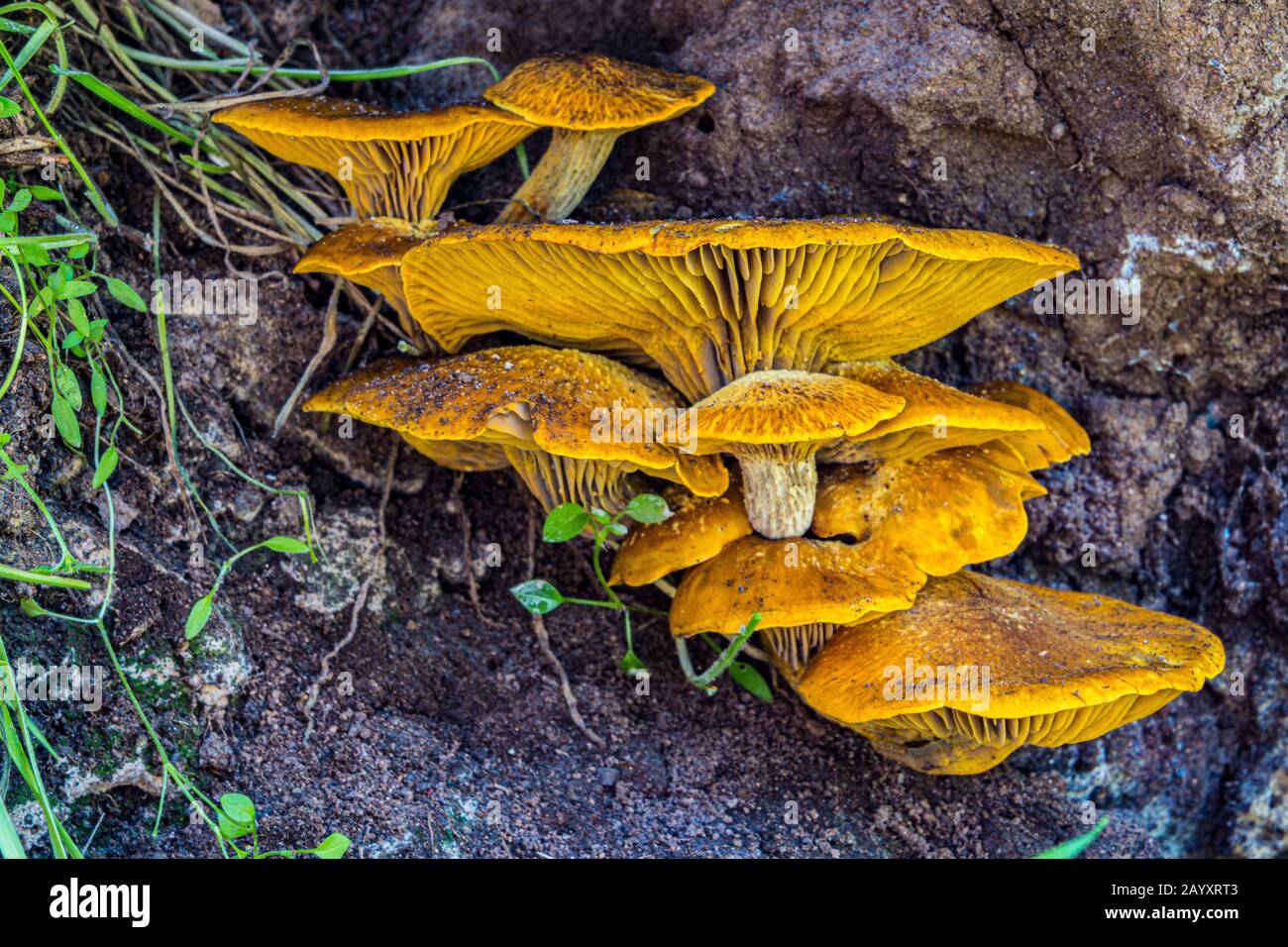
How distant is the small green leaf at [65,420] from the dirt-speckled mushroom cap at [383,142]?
0.83 m

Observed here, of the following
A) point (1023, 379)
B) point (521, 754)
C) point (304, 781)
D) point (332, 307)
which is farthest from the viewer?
point (1023, 379)

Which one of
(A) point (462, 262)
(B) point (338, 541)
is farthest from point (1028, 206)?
(B) point (338, 541)

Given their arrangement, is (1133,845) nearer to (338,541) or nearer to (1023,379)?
(1023,379)

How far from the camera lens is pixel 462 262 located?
2.93 meters

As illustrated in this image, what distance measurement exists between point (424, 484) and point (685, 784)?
1.15m

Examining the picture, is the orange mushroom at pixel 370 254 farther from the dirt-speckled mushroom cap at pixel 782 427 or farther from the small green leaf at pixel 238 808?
the small green leaf at pixel 238 808

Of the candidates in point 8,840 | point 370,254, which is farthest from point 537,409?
point 8,840

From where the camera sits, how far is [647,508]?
3080 millimetres

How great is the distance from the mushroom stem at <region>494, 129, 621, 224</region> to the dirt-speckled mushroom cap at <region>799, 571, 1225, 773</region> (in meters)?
1.43

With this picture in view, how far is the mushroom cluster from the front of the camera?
2826 millimetres

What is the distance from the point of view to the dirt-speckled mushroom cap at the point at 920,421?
9.71 feet

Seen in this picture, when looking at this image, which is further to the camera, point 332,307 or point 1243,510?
point 1243,510

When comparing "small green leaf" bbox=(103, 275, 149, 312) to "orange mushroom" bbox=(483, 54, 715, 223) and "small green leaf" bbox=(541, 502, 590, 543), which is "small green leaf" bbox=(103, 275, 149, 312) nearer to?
"orange mushroom" bbox=(483, 54, 715, 223)

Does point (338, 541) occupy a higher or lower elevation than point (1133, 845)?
higher
